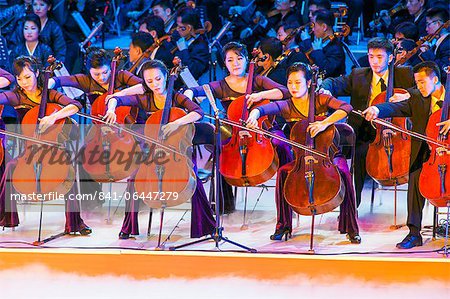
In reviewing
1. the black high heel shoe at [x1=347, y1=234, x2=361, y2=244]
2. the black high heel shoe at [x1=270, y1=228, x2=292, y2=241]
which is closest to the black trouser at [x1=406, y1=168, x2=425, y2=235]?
the black high heel shoe at [x1=347, y1=234, x2=361, y2=244]

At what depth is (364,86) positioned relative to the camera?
562 cm

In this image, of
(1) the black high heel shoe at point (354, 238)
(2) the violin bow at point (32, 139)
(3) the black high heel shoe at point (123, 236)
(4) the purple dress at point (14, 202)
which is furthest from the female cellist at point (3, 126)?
(1) the black high heel shoe at point (354, 238)

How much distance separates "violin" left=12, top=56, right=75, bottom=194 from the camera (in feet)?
17.0

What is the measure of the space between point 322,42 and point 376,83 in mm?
1054

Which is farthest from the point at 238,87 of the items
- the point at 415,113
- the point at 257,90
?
the point at 415,113

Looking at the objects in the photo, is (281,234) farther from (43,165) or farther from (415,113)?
(43,165)

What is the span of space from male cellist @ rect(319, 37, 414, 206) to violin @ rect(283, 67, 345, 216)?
1.51 ft

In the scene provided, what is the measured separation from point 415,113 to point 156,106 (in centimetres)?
142

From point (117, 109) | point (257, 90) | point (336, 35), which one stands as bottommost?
point (117, 109)

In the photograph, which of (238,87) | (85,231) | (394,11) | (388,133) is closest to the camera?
(388,133)

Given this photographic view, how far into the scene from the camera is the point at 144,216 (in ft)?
19.3

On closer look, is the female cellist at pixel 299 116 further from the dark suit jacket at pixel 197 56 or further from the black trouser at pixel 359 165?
the dark suit jacket at pixel 197 56

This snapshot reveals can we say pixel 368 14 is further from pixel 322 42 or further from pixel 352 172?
pixel 352 172

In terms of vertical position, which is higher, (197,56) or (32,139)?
(197,56)
